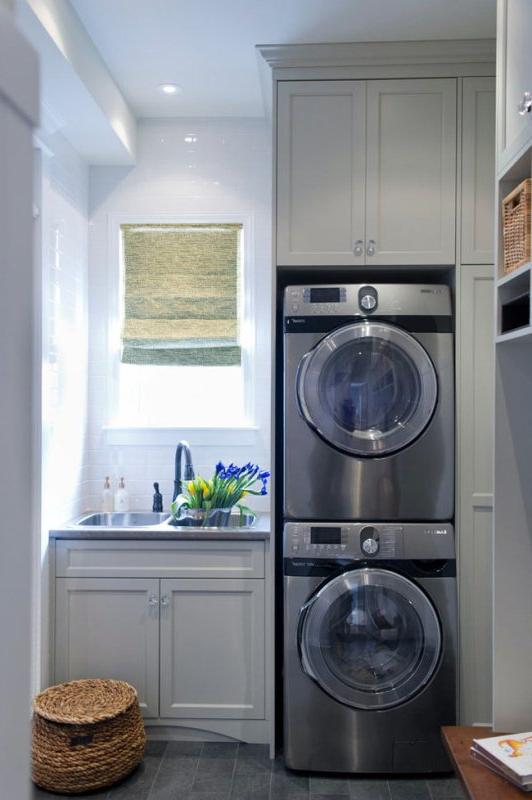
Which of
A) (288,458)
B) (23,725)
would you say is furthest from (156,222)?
(23,725)

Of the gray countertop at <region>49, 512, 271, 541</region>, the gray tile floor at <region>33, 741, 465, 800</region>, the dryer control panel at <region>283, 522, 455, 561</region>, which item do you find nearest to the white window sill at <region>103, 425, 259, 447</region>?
the gray countertop at <region>49, 512, 271, 541</region>

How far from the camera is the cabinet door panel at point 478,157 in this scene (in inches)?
117

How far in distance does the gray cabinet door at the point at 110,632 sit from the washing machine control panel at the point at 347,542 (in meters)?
0.68

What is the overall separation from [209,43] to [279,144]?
0.49m

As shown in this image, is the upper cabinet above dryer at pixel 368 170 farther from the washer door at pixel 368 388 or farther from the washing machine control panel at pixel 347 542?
the washing machine control panel at pixel 347 542

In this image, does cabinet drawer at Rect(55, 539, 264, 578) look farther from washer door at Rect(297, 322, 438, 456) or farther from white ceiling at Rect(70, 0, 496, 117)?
white ceiling at Rect(70, 0, 496, 117)

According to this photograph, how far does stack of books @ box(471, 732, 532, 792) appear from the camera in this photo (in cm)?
165

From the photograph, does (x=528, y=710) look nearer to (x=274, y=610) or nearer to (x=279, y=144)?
(x=274, y=610)

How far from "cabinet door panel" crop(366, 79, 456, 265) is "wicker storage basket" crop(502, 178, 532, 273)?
112cm

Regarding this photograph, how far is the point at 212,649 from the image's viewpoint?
3174 millimetres

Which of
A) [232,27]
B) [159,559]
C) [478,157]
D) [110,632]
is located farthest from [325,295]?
[110,632]

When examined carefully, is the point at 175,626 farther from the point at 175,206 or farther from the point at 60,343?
the point at 175,206

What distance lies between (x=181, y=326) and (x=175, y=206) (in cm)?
60

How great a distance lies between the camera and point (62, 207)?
3438 millimetres
